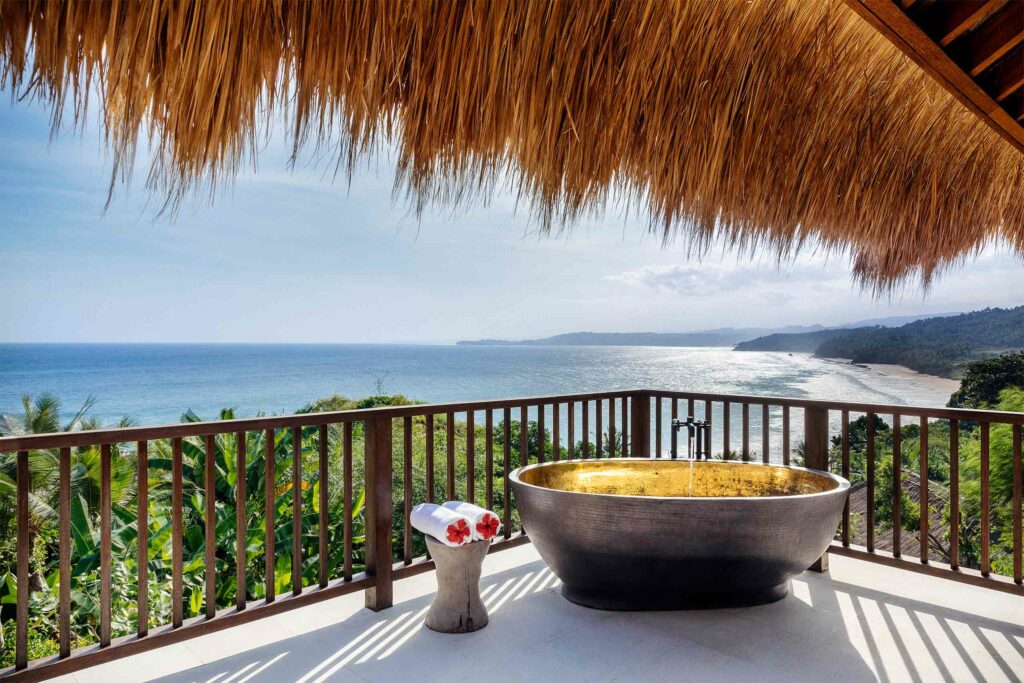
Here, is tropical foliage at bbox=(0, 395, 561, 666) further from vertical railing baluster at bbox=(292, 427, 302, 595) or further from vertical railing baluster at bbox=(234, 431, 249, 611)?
vertical railing baluster at bbox=(234, 431, 249, 611)

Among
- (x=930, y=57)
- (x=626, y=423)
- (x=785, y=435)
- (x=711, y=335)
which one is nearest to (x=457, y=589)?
(x=626, y=423)

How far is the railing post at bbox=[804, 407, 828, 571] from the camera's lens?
3195 mm

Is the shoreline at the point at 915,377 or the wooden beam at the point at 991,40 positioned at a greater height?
the wooden beam at the point at 991,40

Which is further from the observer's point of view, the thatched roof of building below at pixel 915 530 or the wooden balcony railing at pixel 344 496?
the thatched roof of building below at pixel 915 530

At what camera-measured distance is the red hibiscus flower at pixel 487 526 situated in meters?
2.50

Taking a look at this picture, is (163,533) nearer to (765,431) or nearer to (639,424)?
(639,424)

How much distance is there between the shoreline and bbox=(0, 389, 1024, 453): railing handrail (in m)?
12.3

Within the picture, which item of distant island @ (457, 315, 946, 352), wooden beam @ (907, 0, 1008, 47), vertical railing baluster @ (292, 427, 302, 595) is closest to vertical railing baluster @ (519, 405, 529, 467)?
vertical railing baluster @ (292, 427, 302, 595)

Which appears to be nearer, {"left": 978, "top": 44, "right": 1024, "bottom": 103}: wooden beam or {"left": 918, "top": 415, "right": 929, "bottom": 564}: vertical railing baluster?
{"left": 978, "top": 44, "right": 1024, "bottom": 103}: wooden beam

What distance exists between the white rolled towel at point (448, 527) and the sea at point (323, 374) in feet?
71.1

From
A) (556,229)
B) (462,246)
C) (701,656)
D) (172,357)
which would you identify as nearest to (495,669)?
(701,656)

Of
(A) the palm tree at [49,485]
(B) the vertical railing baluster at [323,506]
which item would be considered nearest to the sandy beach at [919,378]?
(B) the vertical railing baluster at [323,506]

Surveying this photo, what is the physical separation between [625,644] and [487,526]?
2.13ft

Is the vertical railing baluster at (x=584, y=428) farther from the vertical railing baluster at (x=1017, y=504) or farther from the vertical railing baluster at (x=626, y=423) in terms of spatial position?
the vertical railing baluster at (x=1017, y=504)
